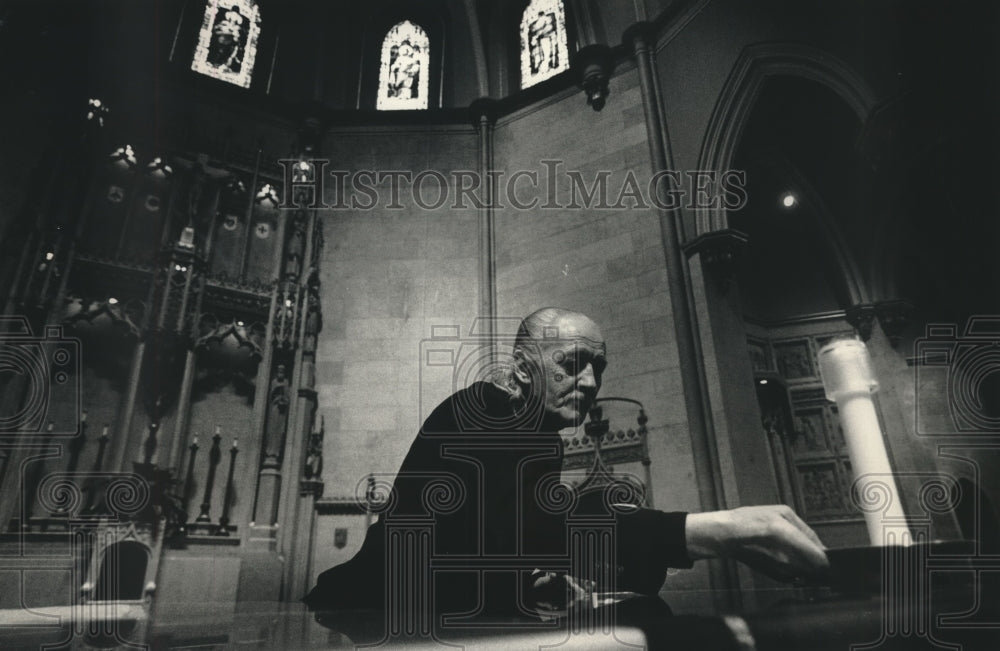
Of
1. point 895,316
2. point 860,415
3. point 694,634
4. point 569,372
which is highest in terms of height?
point 895,316

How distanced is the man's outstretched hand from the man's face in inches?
14.1

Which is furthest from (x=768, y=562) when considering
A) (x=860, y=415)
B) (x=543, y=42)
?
(x=543, y=42)

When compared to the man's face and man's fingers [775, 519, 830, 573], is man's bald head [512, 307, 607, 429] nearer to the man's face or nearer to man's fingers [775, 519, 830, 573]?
the man's face

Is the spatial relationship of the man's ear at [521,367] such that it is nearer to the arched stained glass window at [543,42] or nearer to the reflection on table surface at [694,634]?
the reflection on table surface at [694,634]

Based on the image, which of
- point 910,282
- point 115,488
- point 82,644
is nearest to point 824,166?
point 910,282

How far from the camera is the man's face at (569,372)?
1.36m

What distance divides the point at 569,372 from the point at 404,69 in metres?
10.3

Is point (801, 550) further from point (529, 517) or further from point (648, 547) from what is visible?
point (529, 517)

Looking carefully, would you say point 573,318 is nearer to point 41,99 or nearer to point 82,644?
point 82,644

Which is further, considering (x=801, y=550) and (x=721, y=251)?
(x=721, y=251)

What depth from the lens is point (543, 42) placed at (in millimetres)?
9641

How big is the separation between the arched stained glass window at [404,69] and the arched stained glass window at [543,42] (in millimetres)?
1903

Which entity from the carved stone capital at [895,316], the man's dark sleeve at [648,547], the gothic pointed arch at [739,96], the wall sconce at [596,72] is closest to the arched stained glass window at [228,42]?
the wall sconce at [596,72]

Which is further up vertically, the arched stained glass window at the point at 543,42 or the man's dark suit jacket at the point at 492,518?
the arched stained glass window at the point at 543,42
